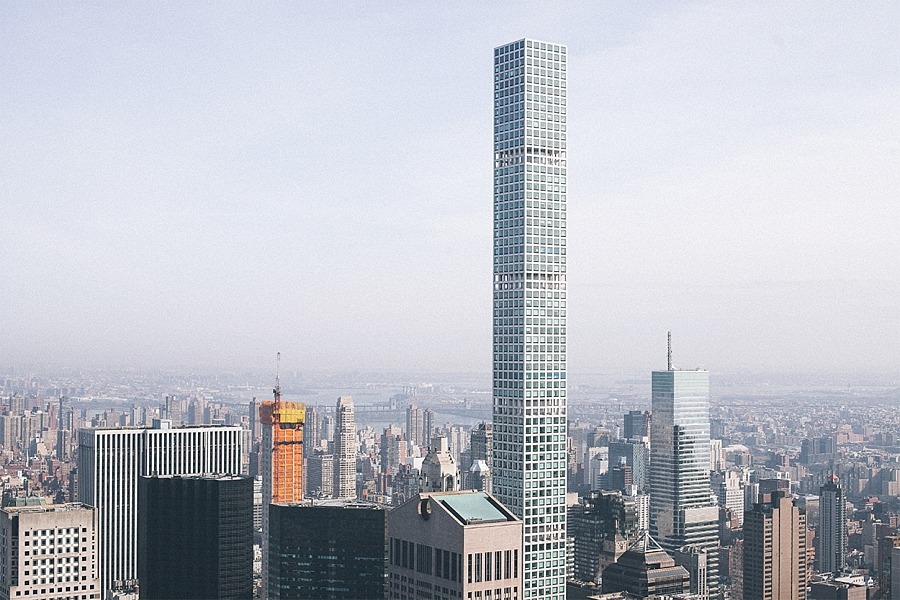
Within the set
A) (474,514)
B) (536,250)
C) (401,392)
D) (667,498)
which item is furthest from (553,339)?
(667,498)

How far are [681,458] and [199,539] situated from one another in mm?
48596

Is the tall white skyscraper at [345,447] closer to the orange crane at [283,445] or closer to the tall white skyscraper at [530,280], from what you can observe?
the orange crane at [283,445]

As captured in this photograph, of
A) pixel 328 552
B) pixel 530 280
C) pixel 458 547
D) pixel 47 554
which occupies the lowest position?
pixel 328 552

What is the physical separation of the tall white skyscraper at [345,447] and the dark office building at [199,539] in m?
39.3

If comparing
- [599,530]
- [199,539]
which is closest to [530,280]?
[199,539]

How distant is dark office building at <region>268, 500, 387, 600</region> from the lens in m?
50.2

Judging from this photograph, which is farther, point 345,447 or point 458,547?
point 345,447

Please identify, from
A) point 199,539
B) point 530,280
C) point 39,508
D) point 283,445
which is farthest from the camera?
point 283,445

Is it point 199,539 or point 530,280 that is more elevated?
point 530,280

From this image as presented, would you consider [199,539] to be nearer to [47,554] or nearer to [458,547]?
[47,554]

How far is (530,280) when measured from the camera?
49.7m

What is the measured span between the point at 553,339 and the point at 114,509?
32408 mm

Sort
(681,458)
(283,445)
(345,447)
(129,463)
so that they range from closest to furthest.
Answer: (129,463) < (283,445) < (681,458) < (345,447)

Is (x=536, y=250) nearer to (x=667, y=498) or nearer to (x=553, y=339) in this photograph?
(x=553, y=339)
